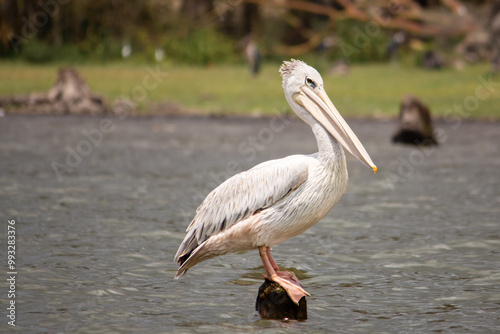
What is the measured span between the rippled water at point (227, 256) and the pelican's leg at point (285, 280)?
17cm

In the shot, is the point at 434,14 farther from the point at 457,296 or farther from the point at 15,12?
the point at 457,296

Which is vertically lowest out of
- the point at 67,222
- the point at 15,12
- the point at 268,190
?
the point at 67,222

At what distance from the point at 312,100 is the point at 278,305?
122 cm

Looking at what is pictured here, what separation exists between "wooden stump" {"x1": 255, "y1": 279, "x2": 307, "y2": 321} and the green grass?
33.3ft

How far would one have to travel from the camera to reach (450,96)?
1544cm

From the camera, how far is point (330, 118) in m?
4.69

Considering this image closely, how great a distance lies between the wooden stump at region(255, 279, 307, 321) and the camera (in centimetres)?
443

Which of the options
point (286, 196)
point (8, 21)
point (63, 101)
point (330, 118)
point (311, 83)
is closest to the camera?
point (286, 196)

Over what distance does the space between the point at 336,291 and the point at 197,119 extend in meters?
9.65

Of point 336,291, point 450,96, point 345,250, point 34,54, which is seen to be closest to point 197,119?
point 450,96

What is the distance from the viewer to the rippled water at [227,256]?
452 centimetres

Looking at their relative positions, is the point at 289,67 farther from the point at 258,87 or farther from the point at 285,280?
the point at 258,87

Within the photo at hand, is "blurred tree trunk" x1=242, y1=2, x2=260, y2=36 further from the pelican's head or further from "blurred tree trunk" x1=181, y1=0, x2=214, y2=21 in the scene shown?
the pelican's head

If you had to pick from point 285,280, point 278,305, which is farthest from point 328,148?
point 278,305
